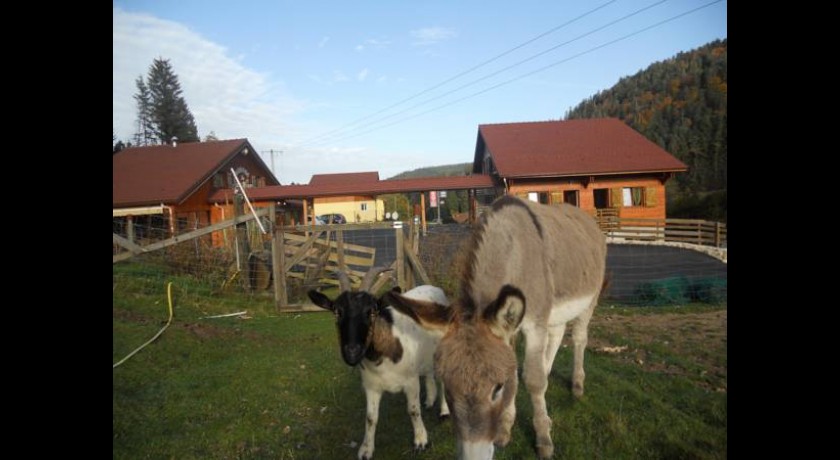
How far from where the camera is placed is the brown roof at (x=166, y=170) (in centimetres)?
2455

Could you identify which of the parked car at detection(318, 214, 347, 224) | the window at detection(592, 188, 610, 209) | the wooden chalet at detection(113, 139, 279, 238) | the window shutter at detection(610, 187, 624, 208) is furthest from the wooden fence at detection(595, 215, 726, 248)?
the parked car at detection(318, 214, 347, 224)

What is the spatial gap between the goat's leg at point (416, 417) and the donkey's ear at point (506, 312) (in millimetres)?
1790

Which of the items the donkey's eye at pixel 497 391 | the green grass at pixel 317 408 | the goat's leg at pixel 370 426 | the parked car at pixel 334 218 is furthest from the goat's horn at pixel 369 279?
the parked car at pixel 334 218

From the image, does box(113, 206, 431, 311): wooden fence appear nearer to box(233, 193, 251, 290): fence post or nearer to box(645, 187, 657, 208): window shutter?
box(233, 193, 251, 290): fence post

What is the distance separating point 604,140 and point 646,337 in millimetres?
19765

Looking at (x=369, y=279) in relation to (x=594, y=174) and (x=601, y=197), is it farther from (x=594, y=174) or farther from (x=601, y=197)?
(x=601, y=197)

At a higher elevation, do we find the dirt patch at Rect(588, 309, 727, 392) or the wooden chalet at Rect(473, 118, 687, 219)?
the wooden chalet at Rect(473, 118, 687, 219)

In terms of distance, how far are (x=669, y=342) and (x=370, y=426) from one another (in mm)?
5687

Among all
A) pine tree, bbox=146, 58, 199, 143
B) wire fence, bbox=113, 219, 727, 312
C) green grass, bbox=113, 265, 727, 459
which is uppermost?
pine tree, bbox=146, 58, 199, 143

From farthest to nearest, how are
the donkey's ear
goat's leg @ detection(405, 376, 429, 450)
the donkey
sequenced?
goat's leg @ detection(405, 376, 429, 450)
the donkey's ear
the donkey

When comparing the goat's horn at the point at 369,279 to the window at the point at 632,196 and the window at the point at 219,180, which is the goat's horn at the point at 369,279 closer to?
the window at the point at 632,196

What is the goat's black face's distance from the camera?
384 centimetres
